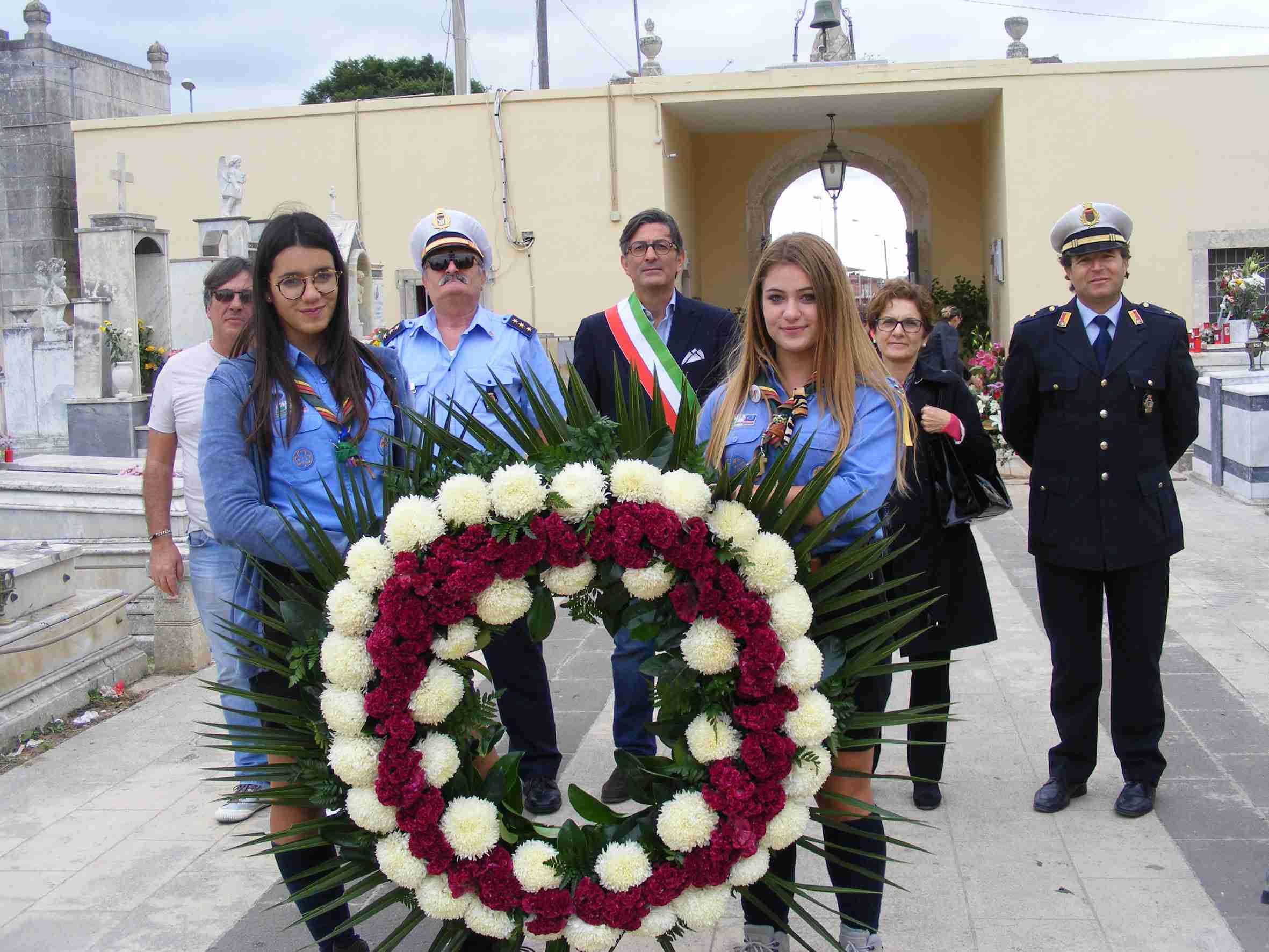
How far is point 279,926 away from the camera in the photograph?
3.39m

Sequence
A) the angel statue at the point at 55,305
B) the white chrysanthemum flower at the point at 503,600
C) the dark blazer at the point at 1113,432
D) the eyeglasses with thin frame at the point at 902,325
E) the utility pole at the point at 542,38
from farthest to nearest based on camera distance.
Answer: the utility pole at the point at 542,38 → the angel statue at the point at 55,305 → the eyeglasses with thin frame at the point at 902,325 → the dark blazer at the point at 1113,432 → the white chrysanthemum flower at the point at 503,600

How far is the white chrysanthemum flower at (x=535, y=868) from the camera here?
8.09 feet

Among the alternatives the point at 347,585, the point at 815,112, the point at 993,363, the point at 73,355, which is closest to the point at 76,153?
the point at 73,355

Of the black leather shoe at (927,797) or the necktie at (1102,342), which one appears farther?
the black leather shoe at (927,797)

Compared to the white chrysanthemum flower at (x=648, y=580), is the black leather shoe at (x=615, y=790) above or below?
below

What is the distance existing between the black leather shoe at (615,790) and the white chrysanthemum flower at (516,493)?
5.87 ft

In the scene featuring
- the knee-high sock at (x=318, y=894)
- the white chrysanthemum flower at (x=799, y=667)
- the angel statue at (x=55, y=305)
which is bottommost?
the knee-high sock at (x=318, y=894)

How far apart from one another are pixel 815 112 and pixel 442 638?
1827cm

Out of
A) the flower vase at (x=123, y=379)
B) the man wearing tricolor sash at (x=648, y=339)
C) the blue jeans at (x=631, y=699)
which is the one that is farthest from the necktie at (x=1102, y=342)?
the flower vase at (x=123, y=379)

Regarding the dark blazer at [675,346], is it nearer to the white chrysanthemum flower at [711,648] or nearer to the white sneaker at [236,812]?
the white sneaker at [236,812]

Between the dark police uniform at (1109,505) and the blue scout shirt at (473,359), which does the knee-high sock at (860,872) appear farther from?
the blue scout shirt at (473,359)

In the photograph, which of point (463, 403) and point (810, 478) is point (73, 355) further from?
point (810, 478)

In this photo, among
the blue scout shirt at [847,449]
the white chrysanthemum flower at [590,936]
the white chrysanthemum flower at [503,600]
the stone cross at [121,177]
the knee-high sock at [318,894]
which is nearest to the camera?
the white chrysanthemum flower at [590,936]

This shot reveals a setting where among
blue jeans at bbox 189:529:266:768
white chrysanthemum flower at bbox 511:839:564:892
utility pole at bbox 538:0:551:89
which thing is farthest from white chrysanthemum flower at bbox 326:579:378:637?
utility pole at bbox 538:0:551:89
